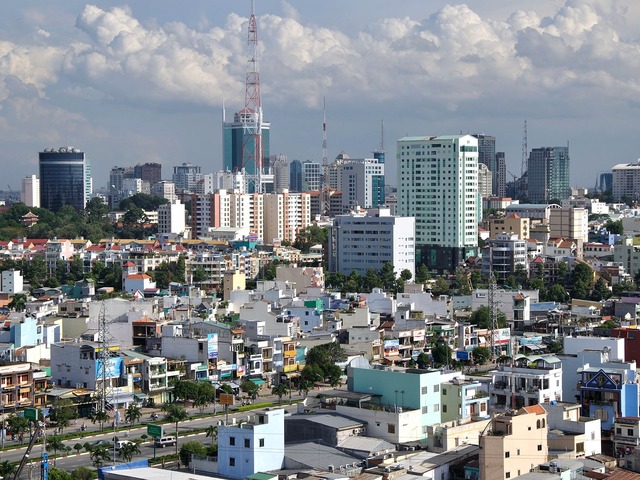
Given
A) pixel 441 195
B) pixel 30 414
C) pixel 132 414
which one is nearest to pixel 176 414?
pixel 132 414

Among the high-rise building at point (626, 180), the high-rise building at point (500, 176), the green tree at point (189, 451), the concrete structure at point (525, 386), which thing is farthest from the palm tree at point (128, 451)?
the high-rise building at point (500, 176)

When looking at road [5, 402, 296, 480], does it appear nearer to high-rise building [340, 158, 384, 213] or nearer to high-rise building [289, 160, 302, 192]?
high-rise building [340, 158, 384, 213]

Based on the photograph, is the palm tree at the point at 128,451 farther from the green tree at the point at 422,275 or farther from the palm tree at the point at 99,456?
the green tree at the point at 422,275

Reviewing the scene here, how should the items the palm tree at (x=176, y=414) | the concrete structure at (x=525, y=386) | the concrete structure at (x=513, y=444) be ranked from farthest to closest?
the palm tree at (x=176, y=414) → the concrete structure at (x=525, y=386) → the concrete structure at (x=513, y=444)

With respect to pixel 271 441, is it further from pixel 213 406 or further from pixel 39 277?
pixel 39 277

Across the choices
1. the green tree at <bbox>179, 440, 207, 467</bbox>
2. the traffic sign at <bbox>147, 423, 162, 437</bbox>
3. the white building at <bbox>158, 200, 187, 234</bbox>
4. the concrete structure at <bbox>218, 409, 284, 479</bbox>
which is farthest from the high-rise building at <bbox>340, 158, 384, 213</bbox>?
the concrete structure at <bbox>218, 409, 284, 479</bbox>

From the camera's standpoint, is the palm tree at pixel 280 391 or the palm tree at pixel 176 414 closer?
the palm tree at pixel 176 414

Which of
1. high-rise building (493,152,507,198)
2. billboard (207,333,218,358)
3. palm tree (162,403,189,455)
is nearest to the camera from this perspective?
palm tree (162,403,189,455)
